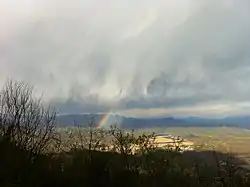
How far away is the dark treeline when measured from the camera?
801 inches

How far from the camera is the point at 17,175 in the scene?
19.9 metres

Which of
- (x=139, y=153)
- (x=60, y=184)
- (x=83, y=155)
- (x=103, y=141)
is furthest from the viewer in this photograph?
(x=139, y=153)

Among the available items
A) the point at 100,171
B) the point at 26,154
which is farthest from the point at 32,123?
the point at 100,171

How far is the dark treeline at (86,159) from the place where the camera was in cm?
2034

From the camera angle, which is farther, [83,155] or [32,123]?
[83,155]

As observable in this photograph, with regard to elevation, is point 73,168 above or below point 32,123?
below

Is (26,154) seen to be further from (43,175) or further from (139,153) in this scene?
(139,153)

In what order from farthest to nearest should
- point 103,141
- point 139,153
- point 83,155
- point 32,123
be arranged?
point 139,153, point 103,141, point 83,155, point 32,123

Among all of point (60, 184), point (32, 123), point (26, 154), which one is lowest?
point (60, 184)

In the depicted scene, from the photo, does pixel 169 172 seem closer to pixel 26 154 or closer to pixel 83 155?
pixel 83 155

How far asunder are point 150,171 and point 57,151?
8413 mm

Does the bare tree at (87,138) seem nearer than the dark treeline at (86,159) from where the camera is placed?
No

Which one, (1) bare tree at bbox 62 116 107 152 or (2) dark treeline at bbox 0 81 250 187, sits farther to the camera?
(1) bare tree at bbox 62 116 107 152

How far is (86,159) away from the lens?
86.8 ft
